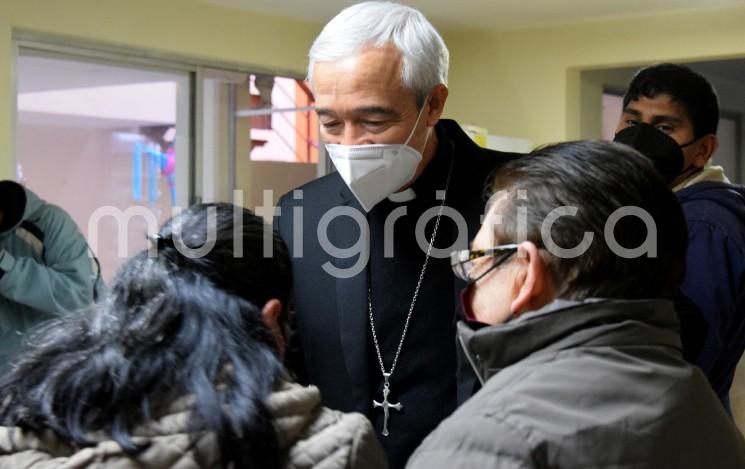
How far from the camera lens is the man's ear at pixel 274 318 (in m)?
1.15

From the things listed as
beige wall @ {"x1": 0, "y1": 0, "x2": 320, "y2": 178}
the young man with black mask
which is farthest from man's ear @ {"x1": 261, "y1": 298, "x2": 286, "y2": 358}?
beige wall @ {"x1": 0, "y1": 0, "x2": 320, "y2": 178}

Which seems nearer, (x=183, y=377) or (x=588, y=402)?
(x=588, y=402)

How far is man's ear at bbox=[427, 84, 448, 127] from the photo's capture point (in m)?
1.67

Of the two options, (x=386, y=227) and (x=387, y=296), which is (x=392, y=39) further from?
(x=387, y=296)

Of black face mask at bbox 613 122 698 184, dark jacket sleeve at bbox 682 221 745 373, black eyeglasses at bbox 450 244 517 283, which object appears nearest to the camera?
black eyeglasses at bbox 450 244 517 283

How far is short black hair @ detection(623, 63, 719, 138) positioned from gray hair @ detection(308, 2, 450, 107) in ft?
2.14

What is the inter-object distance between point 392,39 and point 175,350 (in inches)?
31.3

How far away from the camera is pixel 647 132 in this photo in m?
1.98

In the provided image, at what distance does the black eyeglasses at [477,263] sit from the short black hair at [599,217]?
0.05 feet

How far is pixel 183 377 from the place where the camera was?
3.32 feet

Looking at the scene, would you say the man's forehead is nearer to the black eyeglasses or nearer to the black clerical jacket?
the black clerical jacket

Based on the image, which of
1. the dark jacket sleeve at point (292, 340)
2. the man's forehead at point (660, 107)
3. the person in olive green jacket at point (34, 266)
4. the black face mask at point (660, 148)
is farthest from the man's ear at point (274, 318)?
the person in olive green jacket at point (34, 266)

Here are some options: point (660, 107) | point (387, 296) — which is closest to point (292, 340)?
point (387, 296)

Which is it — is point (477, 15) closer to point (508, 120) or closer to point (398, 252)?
point (508, 120)
